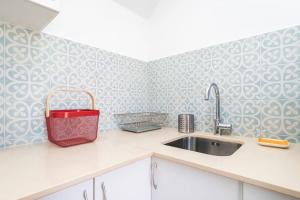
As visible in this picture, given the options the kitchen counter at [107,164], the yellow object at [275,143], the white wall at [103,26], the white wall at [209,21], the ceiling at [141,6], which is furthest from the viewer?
the ceiling at [141,6]

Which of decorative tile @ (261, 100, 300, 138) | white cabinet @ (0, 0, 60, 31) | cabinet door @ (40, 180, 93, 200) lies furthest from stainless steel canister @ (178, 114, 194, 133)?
white cabinet @ (0, 0, 60, 31)

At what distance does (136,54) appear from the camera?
5.34 ft

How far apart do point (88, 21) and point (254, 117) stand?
4.60 ft

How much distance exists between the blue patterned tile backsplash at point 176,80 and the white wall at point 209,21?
0.07 metres

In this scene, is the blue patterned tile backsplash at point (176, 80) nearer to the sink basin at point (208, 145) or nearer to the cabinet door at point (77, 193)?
the sink basin at point (208, 145)

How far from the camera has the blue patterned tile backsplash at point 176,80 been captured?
91cm

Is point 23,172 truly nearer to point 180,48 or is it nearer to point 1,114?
point 1,114

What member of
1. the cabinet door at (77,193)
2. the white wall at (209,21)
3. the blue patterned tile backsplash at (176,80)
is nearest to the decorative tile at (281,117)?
the blue patterned tile backsplash at (176,80)

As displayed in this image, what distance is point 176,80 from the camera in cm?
150

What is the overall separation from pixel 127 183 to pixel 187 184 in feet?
0.93

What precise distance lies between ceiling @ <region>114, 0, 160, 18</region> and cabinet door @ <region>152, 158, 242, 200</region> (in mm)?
1419

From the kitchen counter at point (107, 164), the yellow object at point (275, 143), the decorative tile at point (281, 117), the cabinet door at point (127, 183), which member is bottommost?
the cabinet door at point (127, 183)

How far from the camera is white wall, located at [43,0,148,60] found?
112 cm

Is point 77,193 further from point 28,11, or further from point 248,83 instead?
point 248,83
